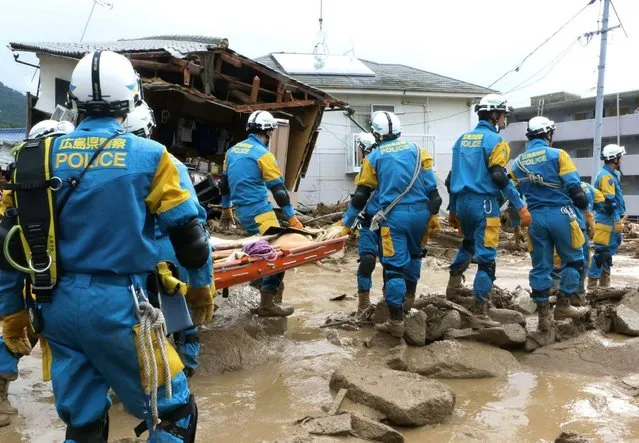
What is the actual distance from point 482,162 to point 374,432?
3284 mm

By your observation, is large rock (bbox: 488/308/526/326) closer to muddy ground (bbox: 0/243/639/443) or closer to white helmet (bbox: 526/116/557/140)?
muddy ground (bbox: 0/243/639/443)

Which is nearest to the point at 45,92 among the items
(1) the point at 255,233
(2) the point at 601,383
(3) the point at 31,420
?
(1) the point at 255,233

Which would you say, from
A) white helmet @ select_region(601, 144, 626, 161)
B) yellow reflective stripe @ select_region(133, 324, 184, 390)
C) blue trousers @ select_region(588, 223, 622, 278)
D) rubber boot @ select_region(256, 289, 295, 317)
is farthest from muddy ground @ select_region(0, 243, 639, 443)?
white helmet @ select_region(601, 144, 626, 161)

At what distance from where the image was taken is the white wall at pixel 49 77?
37.2ft

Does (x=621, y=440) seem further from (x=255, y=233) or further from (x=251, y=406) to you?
(x=255, y=233)

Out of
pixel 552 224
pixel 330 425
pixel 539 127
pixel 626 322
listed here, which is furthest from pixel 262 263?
pixel 626 322

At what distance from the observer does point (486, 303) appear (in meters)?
5.89

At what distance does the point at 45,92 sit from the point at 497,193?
943 cm

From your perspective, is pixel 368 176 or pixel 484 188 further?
pixel 484 188

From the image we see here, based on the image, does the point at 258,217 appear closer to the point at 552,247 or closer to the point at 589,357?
the point at 552,247

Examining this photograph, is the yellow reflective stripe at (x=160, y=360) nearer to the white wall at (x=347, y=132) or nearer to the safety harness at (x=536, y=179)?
the safety harness at (x=536, y=179)

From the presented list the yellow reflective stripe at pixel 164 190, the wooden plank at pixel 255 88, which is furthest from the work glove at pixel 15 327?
the wooden plank at pixel 255 88

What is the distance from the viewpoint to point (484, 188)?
5805 mm

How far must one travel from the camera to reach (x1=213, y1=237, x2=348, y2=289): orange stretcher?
4488mm
